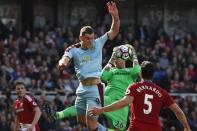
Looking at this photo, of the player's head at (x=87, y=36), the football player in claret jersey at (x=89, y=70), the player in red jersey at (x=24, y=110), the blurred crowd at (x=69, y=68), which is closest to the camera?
the player's head at (x=87, y=36)

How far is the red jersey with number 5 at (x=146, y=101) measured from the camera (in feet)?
39.8

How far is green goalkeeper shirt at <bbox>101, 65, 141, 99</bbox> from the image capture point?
15492 mm

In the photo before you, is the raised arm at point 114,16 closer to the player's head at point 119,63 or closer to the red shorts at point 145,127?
the player's head at point 119,63

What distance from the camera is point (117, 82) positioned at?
15.7m

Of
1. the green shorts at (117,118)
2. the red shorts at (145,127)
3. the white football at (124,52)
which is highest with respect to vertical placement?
the white football at (124,52)

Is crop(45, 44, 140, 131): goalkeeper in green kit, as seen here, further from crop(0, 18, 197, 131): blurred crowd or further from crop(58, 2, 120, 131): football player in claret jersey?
crop(0, 18, 197, 131): blurred crowd

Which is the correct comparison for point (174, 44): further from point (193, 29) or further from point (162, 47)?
point (193, 29)

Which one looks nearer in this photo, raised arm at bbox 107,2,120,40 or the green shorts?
raised arm at bbox 107,2,120,40

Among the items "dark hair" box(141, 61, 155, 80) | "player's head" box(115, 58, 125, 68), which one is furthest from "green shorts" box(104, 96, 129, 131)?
"dark hair" box(141, 61, 155, 80)

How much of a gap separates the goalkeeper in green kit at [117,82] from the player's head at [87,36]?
1083 mm

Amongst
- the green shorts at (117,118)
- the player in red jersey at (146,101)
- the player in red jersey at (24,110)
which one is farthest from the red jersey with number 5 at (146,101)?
the player in red jersey at (24,110)

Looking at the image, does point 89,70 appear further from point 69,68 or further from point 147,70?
point 69,68

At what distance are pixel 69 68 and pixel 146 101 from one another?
1325 cm

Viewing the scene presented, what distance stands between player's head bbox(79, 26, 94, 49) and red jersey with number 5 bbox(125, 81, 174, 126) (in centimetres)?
224
